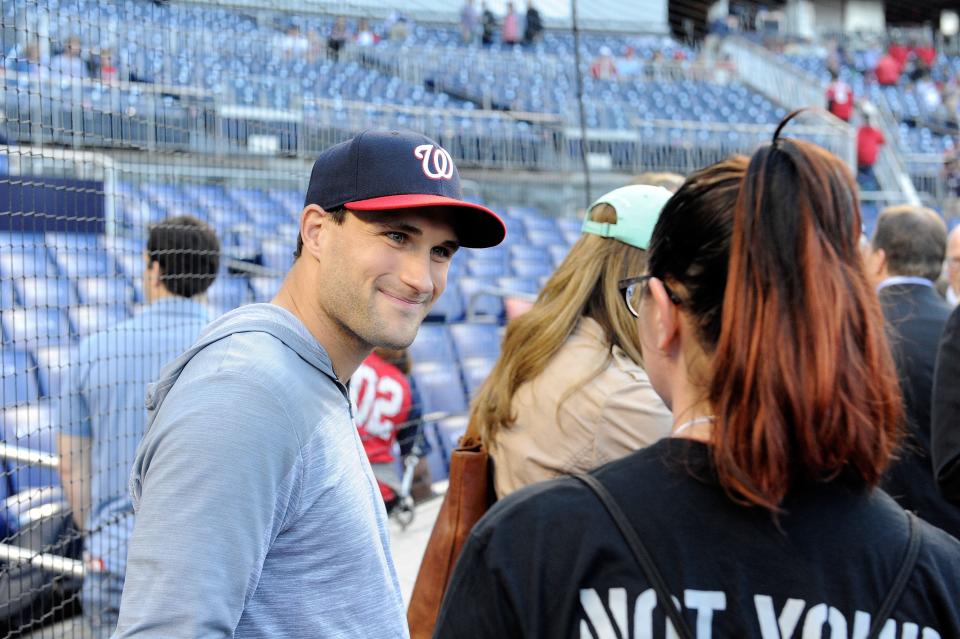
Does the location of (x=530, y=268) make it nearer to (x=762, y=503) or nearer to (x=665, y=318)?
(x=665, y=318)

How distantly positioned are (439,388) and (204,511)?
526cm

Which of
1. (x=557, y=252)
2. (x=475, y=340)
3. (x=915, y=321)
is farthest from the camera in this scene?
(x=557, y=252)

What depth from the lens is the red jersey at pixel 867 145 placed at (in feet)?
44.4

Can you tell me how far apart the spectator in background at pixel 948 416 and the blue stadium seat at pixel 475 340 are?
4.87m

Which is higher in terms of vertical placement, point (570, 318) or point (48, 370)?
point (570, 318)

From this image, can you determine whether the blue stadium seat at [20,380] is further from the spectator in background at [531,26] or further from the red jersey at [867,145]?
the spectator in background at [531,26]

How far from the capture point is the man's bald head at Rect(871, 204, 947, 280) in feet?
10.8

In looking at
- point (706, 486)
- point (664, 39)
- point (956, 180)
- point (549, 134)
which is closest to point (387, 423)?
point (706, 486)

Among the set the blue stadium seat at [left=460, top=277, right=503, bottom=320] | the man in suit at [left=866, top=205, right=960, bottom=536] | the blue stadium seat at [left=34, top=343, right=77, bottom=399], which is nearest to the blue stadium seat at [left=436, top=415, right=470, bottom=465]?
the blue stadium seat at [left=34, top=343, right=77, bottom=399]

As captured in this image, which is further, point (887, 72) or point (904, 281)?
point (887, 72)

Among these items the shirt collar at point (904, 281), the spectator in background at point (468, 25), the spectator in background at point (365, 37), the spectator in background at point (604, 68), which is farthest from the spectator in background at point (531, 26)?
the shirt collar at point (904, 281)

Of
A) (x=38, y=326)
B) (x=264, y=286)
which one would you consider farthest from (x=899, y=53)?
(x=38, y=326)

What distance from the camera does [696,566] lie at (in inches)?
39.8

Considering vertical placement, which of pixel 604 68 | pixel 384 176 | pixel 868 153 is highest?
pixel 604 68
